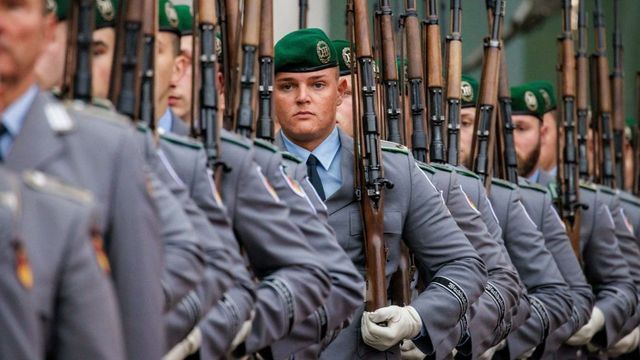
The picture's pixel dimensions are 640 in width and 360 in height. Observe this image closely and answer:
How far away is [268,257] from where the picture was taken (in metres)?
6.74

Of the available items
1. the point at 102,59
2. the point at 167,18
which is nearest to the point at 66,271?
the point at 102,59

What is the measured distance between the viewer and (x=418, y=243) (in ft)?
27.3

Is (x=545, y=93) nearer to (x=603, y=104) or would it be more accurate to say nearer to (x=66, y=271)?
(x=603, y=104)

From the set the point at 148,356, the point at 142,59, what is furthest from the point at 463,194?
the point at 148,356

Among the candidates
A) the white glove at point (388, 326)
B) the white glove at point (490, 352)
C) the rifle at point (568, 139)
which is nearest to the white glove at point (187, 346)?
the white glove at point (388, 326)

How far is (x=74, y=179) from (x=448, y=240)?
423cm

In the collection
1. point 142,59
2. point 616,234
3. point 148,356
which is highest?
point 142,59

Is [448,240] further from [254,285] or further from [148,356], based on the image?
[148,356]

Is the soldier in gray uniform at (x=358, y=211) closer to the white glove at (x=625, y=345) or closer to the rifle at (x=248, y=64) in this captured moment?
the rifle at (x=248, y=64)

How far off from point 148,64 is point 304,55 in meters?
2.17

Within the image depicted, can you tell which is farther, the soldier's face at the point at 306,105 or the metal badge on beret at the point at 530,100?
the metal badge on beret at the point at 530,100

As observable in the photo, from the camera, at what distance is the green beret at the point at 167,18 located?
23.5 ft

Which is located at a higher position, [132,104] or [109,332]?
[132,104]

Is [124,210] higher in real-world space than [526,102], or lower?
higher
